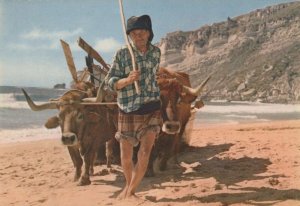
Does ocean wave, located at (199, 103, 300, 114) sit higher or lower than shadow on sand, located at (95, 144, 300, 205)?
lower

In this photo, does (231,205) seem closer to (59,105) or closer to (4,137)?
(59,105)

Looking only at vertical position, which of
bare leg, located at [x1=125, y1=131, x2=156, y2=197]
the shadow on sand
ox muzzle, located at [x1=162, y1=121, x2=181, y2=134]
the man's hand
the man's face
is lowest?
the shadow on sand

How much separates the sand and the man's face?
1.66 metres

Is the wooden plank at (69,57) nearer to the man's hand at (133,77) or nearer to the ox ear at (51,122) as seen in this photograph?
the ox ear at (51,122)

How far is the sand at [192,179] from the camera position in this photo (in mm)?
4924

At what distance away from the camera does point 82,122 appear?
→ 6281 mm

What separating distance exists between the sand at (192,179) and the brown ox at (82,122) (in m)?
0.42

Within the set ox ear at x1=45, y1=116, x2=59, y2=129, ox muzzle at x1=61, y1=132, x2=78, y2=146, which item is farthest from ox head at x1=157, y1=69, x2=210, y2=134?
ox ear at x1=45, y1=116, x2=59, y2=129

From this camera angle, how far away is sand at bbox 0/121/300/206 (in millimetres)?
4924

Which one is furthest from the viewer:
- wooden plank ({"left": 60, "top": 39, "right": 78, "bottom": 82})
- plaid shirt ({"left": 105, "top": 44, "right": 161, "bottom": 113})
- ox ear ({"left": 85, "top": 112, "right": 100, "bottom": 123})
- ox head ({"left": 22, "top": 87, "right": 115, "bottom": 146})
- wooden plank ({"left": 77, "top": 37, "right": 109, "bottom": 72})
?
wooden plank ({"left": 77, "top": 37, "right": 109, "bottom": 72})

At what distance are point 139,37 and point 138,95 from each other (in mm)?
611

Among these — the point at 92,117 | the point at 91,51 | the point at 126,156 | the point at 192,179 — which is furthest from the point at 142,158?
the point at 91,51

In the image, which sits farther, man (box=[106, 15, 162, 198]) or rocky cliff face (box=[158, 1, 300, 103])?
rocky cliff face (box=[158, 1, 300, 103])

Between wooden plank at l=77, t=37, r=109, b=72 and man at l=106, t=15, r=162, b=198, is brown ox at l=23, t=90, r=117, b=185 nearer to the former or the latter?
wooden plank at l=77, t=37, r=109, b=72
